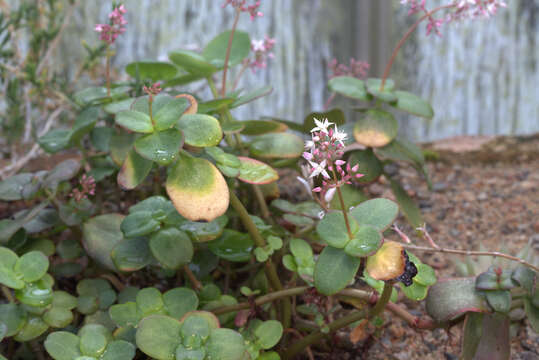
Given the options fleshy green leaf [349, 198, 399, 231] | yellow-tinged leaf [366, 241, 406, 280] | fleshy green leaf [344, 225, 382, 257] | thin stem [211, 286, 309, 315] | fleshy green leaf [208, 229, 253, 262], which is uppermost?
fleshy green leaf [349, 198, 399, 231]

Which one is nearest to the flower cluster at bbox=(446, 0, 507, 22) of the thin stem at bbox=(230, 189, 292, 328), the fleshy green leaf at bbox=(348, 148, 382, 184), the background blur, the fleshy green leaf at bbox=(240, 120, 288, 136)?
the fleshy green leaf at bbox=(348, 148, 382, 184)

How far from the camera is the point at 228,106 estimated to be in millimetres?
1301

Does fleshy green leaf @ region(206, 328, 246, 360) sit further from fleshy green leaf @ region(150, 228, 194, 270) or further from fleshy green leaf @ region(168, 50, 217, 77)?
fleshy green leaf @ region(168, 50, 217, 77)

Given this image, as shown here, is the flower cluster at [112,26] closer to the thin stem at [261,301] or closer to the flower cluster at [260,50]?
the flower cluster at [260,50]

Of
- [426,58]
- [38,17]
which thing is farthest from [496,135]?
[38,17]

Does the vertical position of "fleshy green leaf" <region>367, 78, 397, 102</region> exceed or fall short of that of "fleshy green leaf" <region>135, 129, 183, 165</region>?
it exceeds it

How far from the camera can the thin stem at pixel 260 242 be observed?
101 centimetres

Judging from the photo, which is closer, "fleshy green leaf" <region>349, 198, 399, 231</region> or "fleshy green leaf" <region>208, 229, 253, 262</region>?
"fleshy green leaf" <region>349, 198, 399, 231</region>

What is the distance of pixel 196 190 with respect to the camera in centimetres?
91

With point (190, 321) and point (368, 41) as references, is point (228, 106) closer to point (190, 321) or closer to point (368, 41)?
point (190, 321)

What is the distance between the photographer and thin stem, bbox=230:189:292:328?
3.32 feet

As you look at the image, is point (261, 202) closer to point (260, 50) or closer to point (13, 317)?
point (260, 50)

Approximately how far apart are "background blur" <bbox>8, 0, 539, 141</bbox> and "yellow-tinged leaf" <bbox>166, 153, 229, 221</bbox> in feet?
5.06

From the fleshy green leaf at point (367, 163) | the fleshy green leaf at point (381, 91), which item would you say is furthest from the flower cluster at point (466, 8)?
the fleshy green leaf at point (367, 163)
